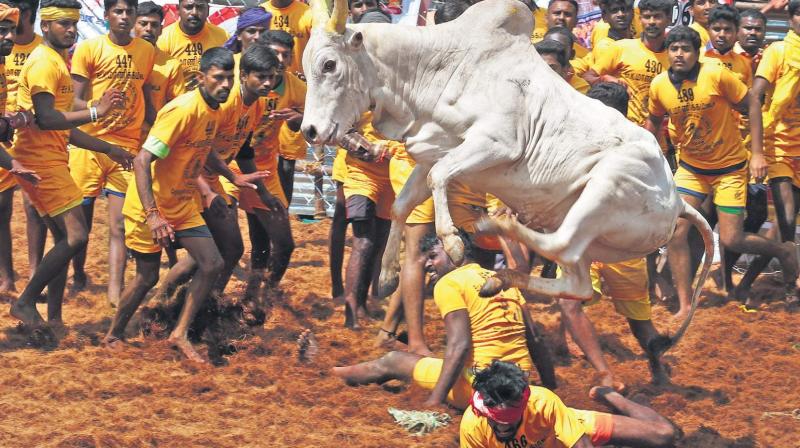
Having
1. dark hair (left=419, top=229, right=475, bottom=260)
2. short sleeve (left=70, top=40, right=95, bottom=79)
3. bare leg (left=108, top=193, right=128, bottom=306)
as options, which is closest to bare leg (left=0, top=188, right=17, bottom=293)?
bare leg (left=108, top=193, right=128, bottom=306)

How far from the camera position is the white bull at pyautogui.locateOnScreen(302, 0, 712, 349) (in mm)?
6773

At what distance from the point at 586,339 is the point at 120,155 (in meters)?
3.29

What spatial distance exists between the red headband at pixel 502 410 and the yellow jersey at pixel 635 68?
14.5 feet

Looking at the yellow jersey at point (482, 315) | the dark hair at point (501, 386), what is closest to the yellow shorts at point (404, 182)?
the yellow jersey at point (482, 315)

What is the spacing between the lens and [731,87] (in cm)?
1033

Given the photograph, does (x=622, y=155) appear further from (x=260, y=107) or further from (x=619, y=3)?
(x=619, y=3)

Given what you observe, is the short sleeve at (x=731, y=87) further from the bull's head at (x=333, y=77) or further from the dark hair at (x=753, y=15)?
the bull's head at (x=333, y=77)

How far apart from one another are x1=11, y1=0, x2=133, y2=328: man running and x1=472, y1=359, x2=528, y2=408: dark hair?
349 centimetres

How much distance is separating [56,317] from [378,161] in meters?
2.42

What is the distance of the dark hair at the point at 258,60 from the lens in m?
9.33

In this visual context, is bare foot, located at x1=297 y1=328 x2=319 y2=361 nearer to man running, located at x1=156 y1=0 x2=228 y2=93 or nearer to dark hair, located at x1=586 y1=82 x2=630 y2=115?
dark hair, located at x1=586 y1=82 x2=630 y2=115

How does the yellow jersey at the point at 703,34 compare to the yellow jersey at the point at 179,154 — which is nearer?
the yellow jersey at the point at 179,154

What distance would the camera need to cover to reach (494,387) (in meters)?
6.92

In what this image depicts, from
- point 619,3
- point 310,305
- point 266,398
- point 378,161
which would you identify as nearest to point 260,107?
point 378,161
